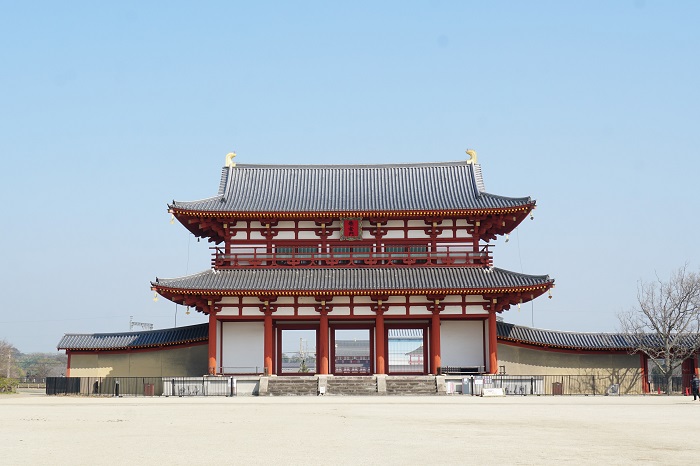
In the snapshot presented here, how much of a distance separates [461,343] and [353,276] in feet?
22.3

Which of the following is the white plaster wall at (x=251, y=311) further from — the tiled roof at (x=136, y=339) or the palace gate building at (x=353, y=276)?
the tiled roof at (x=136, y=339)

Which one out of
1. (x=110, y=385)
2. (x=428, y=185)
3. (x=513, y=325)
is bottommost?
(x=110, y=385)

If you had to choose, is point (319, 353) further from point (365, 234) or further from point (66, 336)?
point (66, 336)

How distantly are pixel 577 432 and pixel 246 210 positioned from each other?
24856 millimetres

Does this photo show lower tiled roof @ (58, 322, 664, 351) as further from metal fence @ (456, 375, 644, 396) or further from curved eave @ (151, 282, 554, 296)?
curved eave @ (151, 282, 554, 296)

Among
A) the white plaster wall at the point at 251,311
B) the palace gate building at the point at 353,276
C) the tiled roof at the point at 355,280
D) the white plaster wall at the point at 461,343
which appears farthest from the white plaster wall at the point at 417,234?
the white plaster wall at the point at 251,311

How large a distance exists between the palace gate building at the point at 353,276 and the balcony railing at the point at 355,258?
60 mm

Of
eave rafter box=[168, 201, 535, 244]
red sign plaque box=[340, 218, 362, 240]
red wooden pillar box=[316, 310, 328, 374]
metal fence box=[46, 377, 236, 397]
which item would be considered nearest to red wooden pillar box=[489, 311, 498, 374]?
eave rafter box=[168, 201, 535, 244]

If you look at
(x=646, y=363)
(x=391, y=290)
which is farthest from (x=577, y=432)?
(x=646, y=363)

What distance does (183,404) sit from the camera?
3131 cm

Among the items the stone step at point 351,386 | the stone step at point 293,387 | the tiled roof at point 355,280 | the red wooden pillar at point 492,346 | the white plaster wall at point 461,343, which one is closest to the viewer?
the stone step at point 351,386

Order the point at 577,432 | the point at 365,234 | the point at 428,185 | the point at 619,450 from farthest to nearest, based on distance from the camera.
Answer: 1. the point at 428,185
2. the point at 365,234
3. the point at 577,432
4. the point at 619,450

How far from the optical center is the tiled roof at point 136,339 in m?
43.5

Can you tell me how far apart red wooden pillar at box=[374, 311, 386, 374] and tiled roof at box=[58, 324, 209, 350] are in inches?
373
